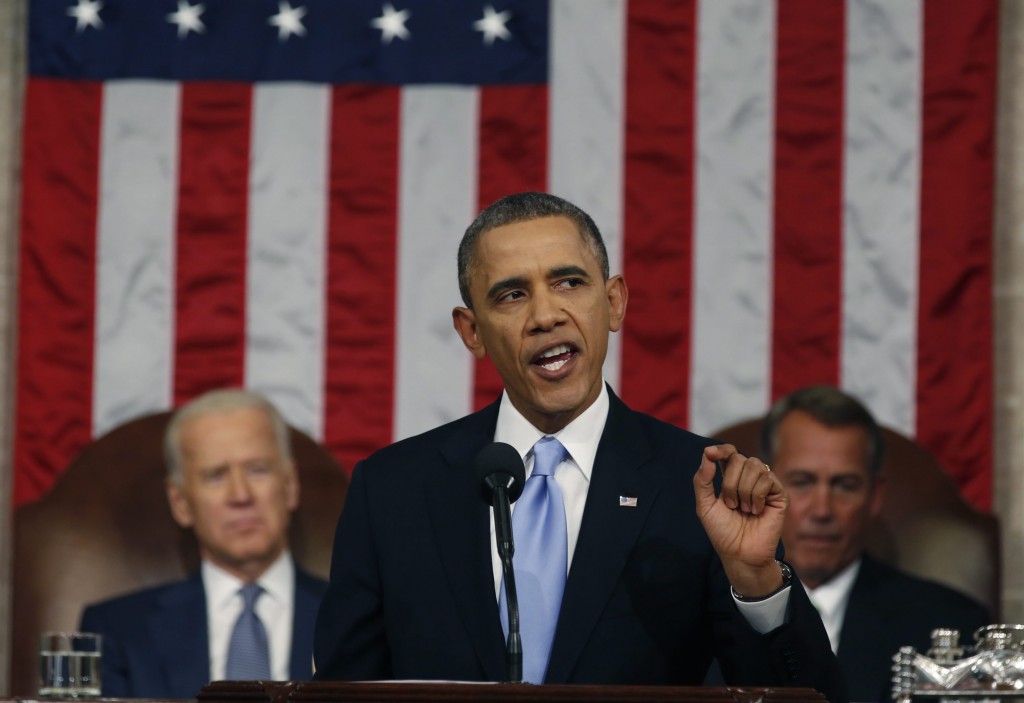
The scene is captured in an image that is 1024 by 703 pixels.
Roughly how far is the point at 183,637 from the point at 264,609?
0.28m

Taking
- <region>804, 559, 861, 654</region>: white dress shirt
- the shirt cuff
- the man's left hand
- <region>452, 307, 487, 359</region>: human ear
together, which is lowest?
<region>804, 559, 861, 654</region>: white dress shirt

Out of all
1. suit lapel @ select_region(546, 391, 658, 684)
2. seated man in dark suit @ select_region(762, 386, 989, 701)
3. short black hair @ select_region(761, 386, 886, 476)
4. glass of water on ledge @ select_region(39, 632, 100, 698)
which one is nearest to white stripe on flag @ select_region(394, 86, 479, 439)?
short black hair @ select_region(761, 386, 886, 476)

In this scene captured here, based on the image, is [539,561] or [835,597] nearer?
[539,561]

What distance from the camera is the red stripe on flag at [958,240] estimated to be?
17.5 ft

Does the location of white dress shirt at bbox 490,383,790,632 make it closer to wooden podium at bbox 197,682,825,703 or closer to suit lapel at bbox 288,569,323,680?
wooden podium at bbox 197,682,825,703

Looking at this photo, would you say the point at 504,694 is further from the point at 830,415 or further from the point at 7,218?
the point at 7,218

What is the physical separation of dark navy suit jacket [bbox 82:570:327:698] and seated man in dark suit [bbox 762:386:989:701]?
1.64 meters

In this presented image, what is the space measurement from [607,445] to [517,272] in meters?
0.37

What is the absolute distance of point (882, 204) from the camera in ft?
17.8

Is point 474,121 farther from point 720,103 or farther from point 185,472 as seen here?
point 185,472

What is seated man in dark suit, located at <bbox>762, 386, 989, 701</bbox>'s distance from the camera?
16.3 feet

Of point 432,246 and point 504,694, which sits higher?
point 432,246

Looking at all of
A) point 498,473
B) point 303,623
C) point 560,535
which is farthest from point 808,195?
point 498,473

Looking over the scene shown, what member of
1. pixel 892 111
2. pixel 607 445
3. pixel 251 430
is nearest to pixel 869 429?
pixel 892 111
